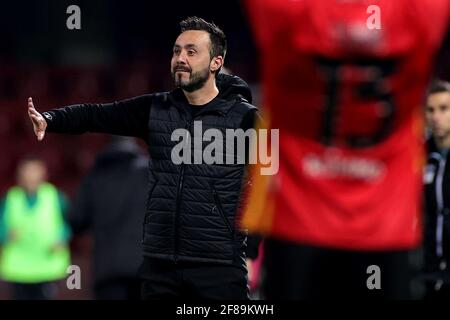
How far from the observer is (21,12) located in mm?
17453

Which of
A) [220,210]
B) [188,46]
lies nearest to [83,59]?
[188,46]

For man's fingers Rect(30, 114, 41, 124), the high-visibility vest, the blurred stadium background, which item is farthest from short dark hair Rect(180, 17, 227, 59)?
the blurred stadium background

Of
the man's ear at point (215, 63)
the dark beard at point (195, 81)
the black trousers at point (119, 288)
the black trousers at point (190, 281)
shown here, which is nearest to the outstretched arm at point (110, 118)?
the dark beard at point (195, 81)

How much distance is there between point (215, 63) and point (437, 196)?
1507 mm

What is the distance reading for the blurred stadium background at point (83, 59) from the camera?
15.5 metres

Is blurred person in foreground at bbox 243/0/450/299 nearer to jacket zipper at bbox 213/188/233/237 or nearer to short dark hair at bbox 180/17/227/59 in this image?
jacket zipper at bbox 213/188/233/237

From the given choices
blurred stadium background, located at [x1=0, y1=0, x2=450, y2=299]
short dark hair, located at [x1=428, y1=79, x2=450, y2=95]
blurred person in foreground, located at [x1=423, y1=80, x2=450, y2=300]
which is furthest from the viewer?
blurred stadium background, located at [x1=0, y1=0, x2=450, y2=299]

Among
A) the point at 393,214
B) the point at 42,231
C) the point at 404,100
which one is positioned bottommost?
the point at 42,231

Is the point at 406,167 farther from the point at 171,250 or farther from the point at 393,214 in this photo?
the point at 171,250

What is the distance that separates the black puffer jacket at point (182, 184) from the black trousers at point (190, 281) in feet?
0.13

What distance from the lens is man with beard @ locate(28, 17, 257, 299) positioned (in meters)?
4.86

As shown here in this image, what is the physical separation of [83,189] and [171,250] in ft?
8.58
